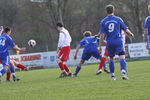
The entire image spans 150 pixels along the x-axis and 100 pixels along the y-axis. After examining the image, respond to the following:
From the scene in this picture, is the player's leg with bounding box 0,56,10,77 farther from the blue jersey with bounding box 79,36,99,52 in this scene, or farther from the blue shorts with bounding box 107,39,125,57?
the blue shorts with bounding box 107,39,125,57

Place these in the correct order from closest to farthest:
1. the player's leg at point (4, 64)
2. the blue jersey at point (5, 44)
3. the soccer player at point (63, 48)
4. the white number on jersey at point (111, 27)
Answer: the white number on jersey at point (111, 27) < the player's leg at point (4, 64) < the blue jersey at point (5, 44) < the soccer player at point (63, 48)

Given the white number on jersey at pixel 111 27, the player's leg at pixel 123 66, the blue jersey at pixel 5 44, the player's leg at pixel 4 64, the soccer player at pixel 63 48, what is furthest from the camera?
the soccer player at pixel 63 48

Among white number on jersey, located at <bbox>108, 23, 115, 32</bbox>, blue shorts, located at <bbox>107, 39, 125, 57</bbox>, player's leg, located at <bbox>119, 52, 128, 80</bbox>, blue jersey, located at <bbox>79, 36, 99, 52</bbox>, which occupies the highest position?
white number on jersey, located at <bbox>108, 23, 115, 32</bbox>

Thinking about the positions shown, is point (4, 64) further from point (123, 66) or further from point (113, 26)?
point (123, 66)

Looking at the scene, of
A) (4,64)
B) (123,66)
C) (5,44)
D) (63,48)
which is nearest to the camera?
(123,66)

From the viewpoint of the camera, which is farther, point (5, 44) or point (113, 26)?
point (5, 44)

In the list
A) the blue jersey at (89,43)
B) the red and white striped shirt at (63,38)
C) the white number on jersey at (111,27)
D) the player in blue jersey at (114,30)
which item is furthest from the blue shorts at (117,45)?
the red and white striped shirt at (63,38)

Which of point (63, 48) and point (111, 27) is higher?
point (111, 27)

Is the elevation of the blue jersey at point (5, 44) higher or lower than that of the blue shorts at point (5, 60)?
higher

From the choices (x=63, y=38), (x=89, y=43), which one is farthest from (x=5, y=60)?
(x=89, y=43)

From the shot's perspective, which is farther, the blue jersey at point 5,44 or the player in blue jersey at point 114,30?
the blue jersey at point 5,44

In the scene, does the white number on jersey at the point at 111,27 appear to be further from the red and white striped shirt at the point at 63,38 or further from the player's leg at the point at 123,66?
the red and white striped shirt at the point at 63,38

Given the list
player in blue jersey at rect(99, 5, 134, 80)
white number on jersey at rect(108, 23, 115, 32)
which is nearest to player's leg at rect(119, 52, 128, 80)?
player in blue jersey at rect(99, 5, 134, 80)

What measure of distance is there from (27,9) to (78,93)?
169 feet
